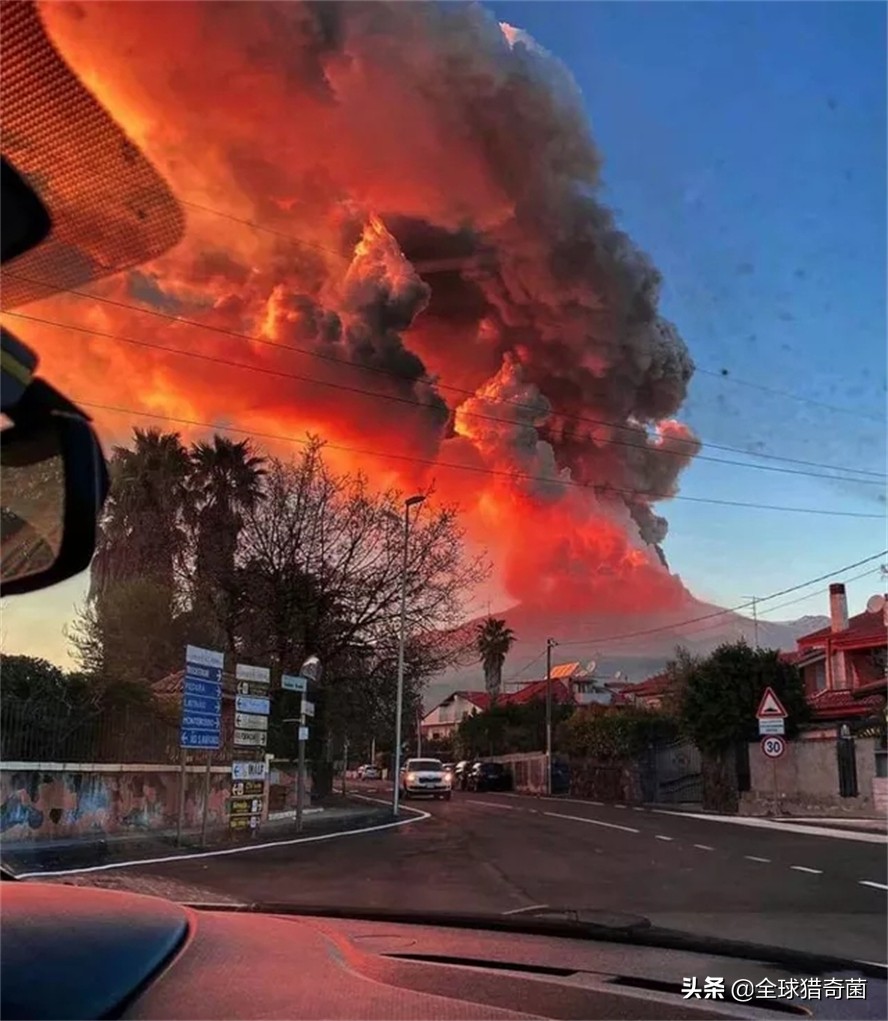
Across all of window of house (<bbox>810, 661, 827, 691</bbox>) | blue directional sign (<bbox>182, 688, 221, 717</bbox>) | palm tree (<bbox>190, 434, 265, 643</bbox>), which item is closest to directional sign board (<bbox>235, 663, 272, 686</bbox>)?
blue directional sign (<bbox>182, 688, 221, 717</bbox>)

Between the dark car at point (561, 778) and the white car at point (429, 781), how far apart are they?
9587 millimetres

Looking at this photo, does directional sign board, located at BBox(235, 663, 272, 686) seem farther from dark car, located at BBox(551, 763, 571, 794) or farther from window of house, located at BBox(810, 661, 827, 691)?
window of house, located at BBox(810, 661, 827, 691)

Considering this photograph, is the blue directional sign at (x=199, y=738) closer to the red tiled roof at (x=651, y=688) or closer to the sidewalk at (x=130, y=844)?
the sidewalk at (x=130, y=844)

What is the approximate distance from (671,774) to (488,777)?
1066 centimetres

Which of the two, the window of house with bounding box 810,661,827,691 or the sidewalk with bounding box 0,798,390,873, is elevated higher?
the window of house with bounding box 810,661,827,691

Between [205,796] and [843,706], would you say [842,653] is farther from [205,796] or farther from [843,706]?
[205,796]

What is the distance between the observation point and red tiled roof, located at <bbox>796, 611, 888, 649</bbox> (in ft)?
118

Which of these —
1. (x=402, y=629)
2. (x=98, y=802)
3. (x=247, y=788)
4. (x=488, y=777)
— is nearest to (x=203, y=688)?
(x=98, y=802)

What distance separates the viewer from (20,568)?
200 cm

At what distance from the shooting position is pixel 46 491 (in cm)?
186

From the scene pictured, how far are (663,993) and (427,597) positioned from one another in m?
24.7

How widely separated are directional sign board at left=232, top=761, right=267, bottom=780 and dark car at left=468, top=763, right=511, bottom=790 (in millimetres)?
27684

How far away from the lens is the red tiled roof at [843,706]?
27894mm

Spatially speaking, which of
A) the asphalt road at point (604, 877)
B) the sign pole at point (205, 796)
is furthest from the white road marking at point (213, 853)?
the sign pole at point (205, 796)
